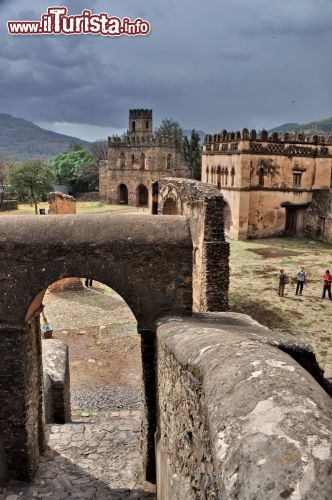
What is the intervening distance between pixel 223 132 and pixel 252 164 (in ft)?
12.5

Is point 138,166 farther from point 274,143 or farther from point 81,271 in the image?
point 81,271

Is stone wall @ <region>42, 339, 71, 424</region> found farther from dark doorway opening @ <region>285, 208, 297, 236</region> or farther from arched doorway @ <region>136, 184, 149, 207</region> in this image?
arched doorway @ <region>136, 184, 149, 207</region>

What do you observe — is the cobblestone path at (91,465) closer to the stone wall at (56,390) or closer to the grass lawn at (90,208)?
the stone wall at (56,390)

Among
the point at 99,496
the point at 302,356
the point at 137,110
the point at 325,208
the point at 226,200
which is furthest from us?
the point at 137,110

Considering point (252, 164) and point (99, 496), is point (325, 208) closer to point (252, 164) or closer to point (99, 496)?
point (252, 164)

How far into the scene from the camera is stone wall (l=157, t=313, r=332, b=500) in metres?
2.17

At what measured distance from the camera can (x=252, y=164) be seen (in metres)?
26.8

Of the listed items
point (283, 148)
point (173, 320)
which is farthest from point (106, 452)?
point (283, 148)

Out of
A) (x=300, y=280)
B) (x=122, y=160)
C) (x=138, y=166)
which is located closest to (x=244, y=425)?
(x=300, y=280)

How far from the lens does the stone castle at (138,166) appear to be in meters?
46.9

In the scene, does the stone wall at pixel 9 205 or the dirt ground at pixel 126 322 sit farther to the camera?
the stone wall at pixel 9 205

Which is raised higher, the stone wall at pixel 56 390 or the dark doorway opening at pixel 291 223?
the dark doorway opening at pixel 291 223

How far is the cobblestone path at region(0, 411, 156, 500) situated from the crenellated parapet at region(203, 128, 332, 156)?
2079cm

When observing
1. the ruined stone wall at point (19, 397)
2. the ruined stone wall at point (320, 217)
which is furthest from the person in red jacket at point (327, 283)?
the ruined stone wall at point (19, 397)
